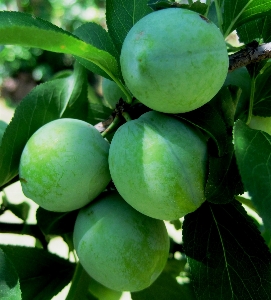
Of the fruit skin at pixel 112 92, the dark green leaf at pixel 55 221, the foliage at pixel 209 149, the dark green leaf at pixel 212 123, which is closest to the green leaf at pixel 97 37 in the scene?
the foliage at pixel 209 149

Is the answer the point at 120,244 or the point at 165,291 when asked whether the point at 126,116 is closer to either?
the point at 120,244

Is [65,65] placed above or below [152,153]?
below

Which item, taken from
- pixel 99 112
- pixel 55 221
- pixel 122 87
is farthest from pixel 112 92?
pixel 55 221

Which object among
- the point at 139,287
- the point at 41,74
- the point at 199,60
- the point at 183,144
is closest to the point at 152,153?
the point at 183,144

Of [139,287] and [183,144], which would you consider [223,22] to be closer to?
[183,144]

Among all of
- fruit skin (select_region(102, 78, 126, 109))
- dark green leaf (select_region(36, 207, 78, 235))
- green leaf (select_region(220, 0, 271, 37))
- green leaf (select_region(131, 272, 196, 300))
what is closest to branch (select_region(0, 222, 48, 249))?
dark green leaf (select_region(36, 207, 78, 235))

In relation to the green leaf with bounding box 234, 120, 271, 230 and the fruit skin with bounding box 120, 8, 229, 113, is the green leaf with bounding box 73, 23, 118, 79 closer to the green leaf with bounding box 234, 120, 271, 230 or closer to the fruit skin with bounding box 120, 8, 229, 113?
the fruit skin with bounding box 120, 8, 229, 113
